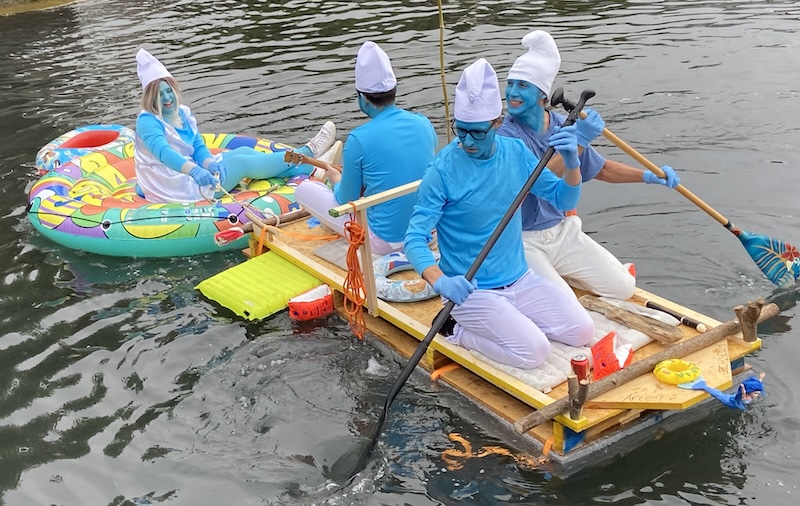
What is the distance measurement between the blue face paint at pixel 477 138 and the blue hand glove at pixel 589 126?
614 millimetres

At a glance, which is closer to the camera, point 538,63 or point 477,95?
point 477,95

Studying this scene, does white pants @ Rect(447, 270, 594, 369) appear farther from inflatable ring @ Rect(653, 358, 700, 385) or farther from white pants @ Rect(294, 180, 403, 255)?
white pants @ Rect(294, 180, 403, 255)

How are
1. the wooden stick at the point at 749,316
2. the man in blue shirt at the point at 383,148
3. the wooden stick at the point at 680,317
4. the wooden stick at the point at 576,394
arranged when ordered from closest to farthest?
1. the wooden stick at the point at 576,394
2. the wooden stick at the point at 749,316
3. the wooden stick at the point at 680,317
4. the man in blue shirt at the point at 383,148

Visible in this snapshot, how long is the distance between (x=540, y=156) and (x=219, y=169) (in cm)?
405

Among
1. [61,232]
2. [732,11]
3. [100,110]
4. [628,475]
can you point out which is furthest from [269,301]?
[732,11]

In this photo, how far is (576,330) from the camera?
5.80m

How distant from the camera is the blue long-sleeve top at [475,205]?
551cm

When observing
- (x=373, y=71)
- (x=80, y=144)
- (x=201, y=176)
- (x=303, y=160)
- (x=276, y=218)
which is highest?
(x=373, y=71)

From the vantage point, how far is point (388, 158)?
6672 mm

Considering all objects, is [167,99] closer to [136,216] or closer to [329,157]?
[136,216]

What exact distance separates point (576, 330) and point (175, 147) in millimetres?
4954

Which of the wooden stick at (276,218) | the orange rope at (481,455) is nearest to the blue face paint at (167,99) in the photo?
the wooden stick at (276,218)

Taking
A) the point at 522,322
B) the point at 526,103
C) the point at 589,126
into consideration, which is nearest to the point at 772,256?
the point at 589,126

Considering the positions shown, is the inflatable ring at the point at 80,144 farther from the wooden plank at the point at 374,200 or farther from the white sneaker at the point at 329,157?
the wooden plank at the point at 374,200
